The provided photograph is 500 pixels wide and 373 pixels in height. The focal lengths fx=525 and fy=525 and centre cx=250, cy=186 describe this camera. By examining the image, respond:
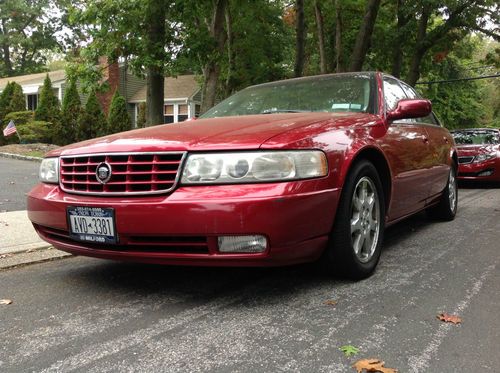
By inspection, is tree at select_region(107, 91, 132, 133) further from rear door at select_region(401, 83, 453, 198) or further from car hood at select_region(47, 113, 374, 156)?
car hood at select_region(47, 113, 374, 156)

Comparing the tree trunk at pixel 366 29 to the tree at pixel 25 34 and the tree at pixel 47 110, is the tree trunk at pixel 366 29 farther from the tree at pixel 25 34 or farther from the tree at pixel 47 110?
the tree at pixel 25 34

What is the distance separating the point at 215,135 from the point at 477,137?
32.2 feet

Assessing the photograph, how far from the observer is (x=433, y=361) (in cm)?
241

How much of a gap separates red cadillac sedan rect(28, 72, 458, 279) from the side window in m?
0.51

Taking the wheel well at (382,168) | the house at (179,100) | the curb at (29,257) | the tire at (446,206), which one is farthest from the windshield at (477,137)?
the house at (179,100)

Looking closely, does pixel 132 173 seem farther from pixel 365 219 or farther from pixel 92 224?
pixel 365 219

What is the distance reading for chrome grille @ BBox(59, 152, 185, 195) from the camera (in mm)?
3004

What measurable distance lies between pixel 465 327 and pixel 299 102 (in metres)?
2.23

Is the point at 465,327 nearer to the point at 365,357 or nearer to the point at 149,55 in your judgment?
the point at 365,357

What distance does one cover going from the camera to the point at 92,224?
3166mm

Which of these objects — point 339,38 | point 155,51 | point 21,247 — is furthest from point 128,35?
point 339,38

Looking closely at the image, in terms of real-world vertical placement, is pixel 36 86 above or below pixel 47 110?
above

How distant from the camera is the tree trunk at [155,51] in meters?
9.73

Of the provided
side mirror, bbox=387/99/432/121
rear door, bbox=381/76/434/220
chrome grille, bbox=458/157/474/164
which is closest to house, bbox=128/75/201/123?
chrome grille, bbox=458/157/474/164
